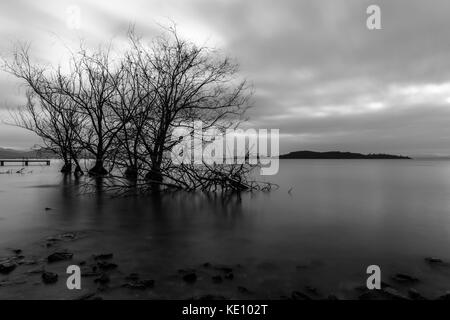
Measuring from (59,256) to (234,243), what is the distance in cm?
355

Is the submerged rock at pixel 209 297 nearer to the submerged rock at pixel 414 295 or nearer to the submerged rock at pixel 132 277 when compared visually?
the submerged rock at pixel 132 277

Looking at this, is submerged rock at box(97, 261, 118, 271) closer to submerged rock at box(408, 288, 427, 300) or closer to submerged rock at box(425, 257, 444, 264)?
submerged rock at box(408, 288, 427, 300)

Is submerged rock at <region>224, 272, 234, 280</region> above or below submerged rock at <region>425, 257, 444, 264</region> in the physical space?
above

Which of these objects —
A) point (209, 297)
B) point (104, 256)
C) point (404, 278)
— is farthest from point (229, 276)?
point (404, 278)

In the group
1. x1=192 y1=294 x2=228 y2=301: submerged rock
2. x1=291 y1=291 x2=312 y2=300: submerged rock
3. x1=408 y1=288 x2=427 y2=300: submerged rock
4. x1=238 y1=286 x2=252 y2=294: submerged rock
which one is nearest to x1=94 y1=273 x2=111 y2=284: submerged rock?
x1=192 y1=294 x2=228 y2=301: submerged rock

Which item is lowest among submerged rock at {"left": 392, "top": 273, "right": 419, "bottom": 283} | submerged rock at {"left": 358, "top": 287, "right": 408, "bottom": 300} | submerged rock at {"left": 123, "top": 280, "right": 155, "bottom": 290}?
submerged rock at {"left": 392, "top": 273, "right": 419, "bottom": 283}

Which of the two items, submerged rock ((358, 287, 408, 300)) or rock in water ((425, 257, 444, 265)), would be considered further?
rock in water ((425, 257, 444, 265))

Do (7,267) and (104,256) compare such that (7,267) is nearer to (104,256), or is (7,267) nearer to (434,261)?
(104,256)

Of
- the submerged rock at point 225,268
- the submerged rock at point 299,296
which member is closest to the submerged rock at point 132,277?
the submerged rock at point 225,268

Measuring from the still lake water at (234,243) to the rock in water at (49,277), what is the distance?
10cm

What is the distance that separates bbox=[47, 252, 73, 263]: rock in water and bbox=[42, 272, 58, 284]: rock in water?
85 cm

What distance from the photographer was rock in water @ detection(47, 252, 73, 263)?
5.57 metres

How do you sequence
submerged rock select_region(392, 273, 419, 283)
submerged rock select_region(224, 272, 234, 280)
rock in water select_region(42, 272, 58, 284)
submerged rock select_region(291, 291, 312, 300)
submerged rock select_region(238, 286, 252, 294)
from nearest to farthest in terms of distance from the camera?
1. submerged rock select_region(291, 291, 312, 300)
2. submerged rock select_region(238, 286, 252, 294)
3. rock in water select_region(42, 272, 58, 284)
4. submerged rock select_region(224, 272, 234, 280)
5. submerged rock select_region(392, 273, 419, 283)
